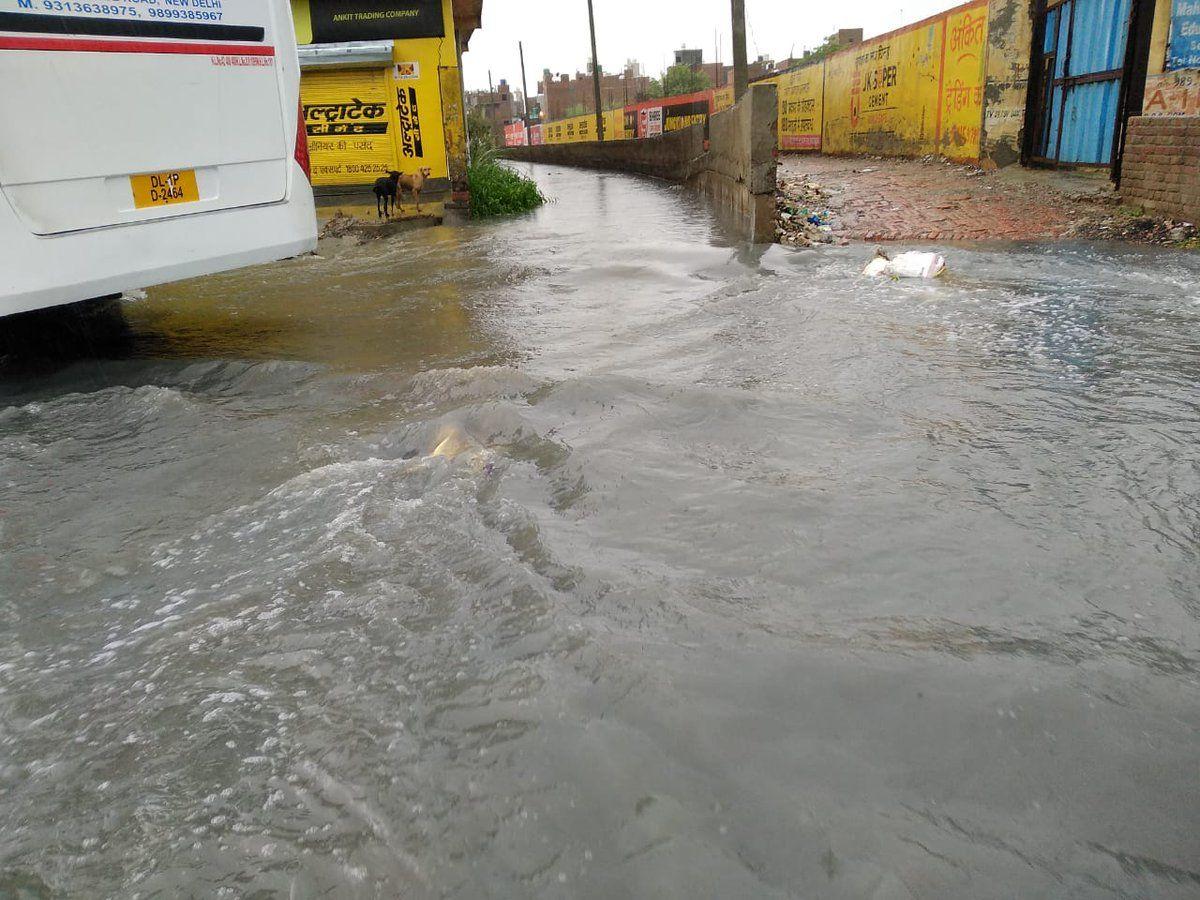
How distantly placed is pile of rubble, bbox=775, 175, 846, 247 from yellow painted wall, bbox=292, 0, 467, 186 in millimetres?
4720

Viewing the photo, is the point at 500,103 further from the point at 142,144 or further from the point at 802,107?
the point at 142,144

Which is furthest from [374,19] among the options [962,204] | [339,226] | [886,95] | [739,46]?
[886,95]

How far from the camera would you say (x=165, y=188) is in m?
4.59

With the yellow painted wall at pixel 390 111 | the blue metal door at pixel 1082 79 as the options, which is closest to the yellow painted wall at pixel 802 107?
the blue metal door at pixel 1082 79

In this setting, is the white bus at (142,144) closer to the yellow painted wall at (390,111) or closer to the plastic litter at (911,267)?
the plastic litter at (911,267)

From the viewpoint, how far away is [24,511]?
10.2 ft

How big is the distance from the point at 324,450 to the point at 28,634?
135 cm

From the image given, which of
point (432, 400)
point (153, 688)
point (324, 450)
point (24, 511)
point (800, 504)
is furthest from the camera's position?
point (432, 400)

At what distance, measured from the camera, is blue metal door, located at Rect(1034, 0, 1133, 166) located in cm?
1055

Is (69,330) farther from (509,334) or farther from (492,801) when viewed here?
(492,801)

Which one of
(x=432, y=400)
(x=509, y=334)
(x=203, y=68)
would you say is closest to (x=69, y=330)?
(x=203, y=68)

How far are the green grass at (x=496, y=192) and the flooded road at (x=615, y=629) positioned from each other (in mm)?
9113

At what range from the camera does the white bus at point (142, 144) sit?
4004 millimetres

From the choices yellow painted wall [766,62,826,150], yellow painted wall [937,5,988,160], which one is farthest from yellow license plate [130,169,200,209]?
yellow painted wall [766,62,826,150]
